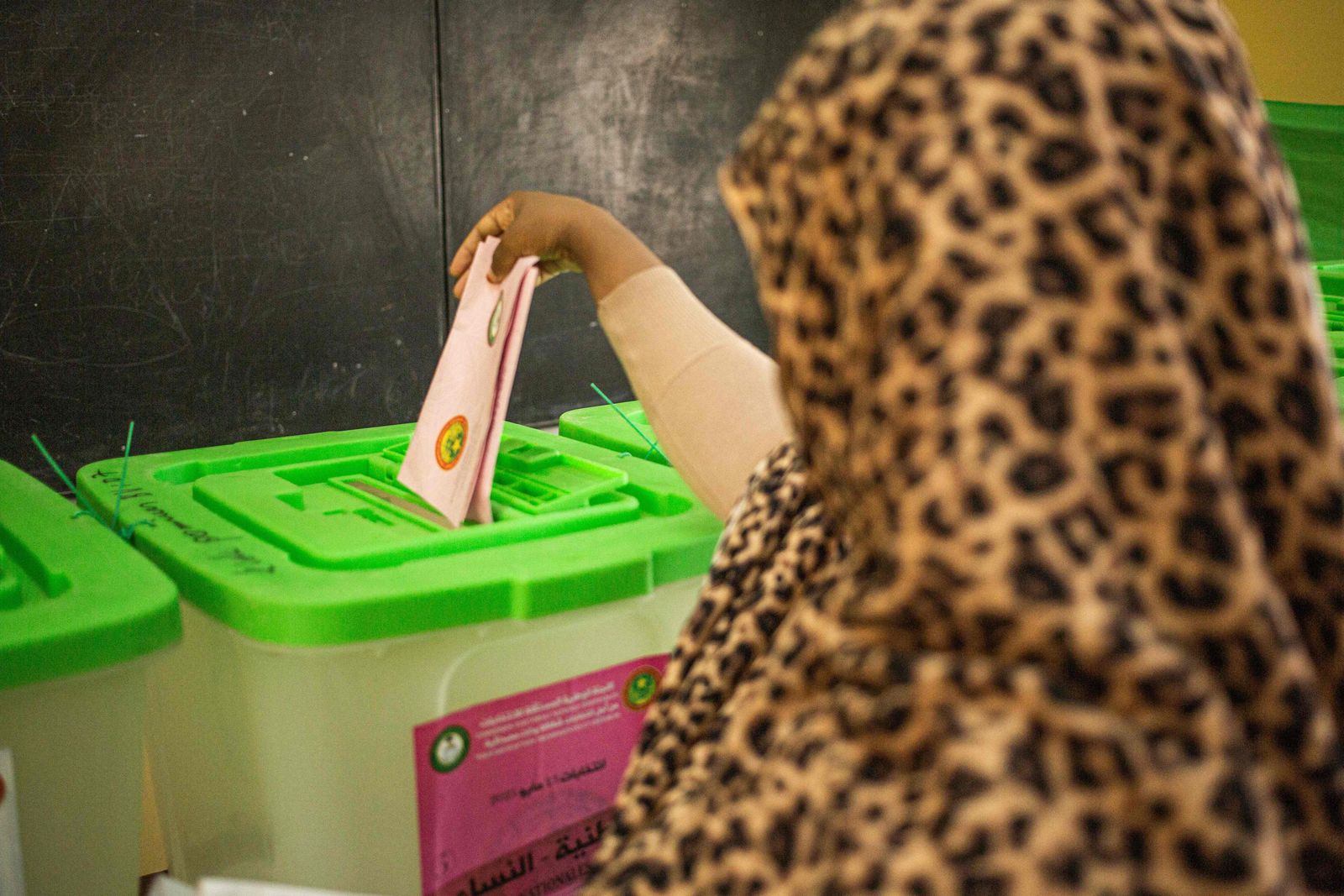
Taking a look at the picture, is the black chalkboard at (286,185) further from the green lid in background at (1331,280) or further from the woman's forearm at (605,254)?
the green lid in background at (1331,280)

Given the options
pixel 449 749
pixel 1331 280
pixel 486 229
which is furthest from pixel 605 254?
pixel 1331 280

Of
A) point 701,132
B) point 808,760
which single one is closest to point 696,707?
point 808,760

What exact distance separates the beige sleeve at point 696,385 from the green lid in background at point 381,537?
6 cm

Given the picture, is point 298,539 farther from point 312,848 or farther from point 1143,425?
point 1143,425

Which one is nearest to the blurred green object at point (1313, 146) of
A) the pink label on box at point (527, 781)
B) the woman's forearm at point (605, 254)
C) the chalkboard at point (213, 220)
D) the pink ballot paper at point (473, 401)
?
the chalkboard at point (213, 220)

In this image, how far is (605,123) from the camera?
2566 mm

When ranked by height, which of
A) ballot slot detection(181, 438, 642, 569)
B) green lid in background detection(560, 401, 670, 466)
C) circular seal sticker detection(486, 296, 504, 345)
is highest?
circular seal sticker detection(486, 296, 504, 345)

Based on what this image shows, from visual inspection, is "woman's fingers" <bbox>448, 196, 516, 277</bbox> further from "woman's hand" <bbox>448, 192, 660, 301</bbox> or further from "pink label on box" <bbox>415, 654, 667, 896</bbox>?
"pink label on box" <bbox>415, 654, 667, 896</bbox>

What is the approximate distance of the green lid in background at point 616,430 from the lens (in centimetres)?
124

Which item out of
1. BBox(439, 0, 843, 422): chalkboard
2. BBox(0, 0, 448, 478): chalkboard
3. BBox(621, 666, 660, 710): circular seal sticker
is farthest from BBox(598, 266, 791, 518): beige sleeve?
BBox(439, 0, 843, 422): chalkboard

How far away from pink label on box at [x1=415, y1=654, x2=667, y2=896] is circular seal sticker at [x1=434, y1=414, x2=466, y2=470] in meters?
0.23

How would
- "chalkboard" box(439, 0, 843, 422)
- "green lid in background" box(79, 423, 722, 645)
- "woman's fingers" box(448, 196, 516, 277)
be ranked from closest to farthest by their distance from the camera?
"green lid in background" box(79, 423, 722, 645) < "woman's fingers" box(448, 196, 516, 277) < "chalkboard" box(439, 0, 843, 422)

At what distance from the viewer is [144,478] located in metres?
1.07

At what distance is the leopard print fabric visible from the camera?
1.18 ft
